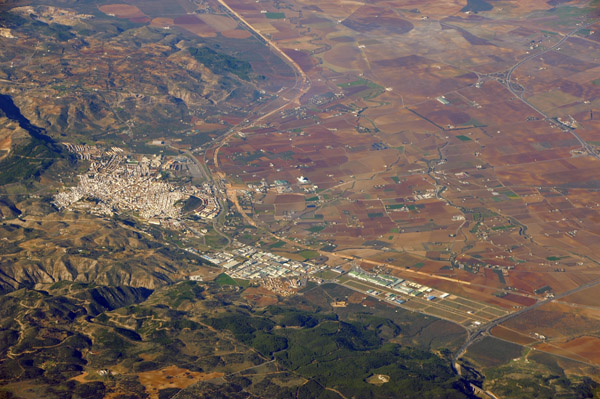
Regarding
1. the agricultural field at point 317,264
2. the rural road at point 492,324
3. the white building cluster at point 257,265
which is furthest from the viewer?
the white building cluster at point 257,265

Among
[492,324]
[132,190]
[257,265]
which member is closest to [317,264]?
[257,265]

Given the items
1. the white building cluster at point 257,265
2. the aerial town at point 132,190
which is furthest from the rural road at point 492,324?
the aerial town at point 132,190

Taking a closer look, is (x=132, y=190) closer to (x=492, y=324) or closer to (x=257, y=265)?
(x=257, y=265)

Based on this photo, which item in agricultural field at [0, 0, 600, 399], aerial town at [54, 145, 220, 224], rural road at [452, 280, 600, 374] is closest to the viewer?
agricultural field at [0, 0, 600, 399]

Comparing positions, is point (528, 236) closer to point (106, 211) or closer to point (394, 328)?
point (394, 328)

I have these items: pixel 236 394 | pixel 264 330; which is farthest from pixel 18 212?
pixel 236 394

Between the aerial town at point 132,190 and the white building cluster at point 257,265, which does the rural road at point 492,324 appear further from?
the aerial town at point 132,190

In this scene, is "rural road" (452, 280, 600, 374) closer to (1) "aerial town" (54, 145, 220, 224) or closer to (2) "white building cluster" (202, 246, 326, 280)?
(2) "white building cluster" (202, 246, 326, 280)

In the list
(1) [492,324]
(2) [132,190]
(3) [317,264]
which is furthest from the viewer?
(2) [132,190]

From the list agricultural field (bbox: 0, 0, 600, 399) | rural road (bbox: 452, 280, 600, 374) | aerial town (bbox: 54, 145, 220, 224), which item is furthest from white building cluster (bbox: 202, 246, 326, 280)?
rural road (bbox: 452, 280, 600, 374)

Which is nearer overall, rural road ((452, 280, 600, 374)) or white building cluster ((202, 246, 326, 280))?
rural road ((452, 280, 600, 374))

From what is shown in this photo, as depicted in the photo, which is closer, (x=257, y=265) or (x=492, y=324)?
(x=492, y=324)
